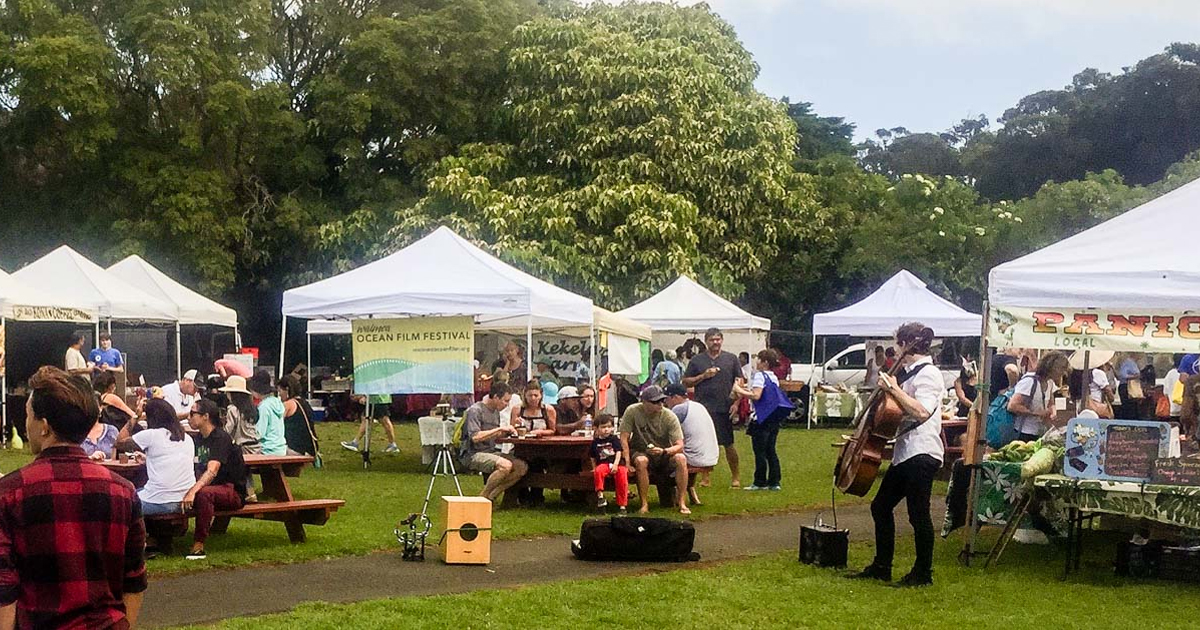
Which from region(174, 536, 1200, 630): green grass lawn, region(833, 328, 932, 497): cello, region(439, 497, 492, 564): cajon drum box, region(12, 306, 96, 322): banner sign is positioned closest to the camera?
region(174, 536, 1200, 630): green grass lawn

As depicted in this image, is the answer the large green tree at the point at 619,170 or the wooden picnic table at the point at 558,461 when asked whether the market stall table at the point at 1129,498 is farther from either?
the large green tree at the point at 619,170

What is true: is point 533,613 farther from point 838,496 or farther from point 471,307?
point 471,307

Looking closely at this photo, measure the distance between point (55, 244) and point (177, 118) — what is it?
446cm

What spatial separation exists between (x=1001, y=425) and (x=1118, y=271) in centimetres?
271

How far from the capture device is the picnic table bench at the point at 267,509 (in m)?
9.61

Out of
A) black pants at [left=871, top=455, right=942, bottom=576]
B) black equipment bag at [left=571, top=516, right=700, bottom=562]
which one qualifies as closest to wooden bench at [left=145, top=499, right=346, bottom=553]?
black equipment bag at [left=571, top=516, right=700, bottom=562]

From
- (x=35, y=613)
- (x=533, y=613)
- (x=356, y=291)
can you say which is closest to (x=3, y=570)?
(x=35, y=613)

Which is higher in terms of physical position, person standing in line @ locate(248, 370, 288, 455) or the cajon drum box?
person standing in line @ locate(248, 370, 288, 455)

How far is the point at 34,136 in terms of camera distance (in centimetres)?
3086

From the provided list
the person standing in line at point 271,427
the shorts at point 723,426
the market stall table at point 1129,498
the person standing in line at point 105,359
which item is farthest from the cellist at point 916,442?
the person standing in line at point 105,359

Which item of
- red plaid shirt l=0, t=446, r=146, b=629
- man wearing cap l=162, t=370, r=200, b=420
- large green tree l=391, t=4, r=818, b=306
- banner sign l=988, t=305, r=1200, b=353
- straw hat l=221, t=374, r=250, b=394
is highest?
large green tree l=391, t=4, r=818, b=306

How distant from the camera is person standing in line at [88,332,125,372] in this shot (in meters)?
19.6

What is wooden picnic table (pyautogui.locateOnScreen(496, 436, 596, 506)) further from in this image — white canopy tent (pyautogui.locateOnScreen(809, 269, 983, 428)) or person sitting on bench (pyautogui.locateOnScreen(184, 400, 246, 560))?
white canopy tent (pyautogui.locateOnScreen(809, 269, 983, 428))

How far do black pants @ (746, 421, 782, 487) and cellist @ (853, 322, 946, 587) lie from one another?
5600 mm
